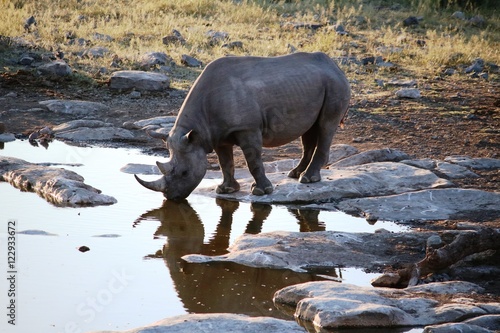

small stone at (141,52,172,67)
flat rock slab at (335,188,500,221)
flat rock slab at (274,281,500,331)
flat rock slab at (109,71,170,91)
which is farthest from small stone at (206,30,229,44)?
flat rock slab at (274,281,500,331)

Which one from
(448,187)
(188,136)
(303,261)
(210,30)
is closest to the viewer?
(303,261)

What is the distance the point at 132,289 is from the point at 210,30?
1242 cm

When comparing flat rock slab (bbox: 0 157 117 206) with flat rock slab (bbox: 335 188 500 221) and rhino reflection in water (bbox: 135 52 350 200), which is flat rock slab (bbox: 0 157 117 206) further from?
flat rock slab (bbox: 335 188 500 221)

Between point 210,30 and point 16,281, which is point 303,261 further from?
point 210,30

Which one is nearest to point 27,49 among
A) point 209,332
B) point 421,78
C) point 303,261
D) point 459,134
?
point 421,78

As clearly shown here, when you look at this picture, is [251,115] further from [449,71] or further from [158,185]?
[449,71]

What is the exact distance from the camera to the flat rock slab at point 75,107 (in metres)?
13.9

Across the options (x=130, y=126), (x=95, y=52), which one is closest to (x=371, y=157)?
(x=130, y=126)

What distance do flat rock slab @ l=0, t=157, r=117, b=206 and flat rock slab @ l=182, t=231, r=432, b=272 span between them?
2050mm

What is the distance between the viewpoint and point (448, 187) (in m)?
10.0

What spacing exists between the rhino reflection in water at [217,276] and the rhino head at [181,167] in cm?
40

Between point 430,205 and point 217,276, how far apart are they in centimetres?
311

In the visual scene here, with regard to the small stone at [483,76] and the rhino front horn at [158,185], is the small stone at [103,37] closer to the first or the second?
the small stone at [483,76]

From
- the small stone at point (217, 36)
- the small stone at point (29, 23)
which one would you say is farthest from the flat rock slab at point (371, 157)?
the small stone at point (29, 23)
